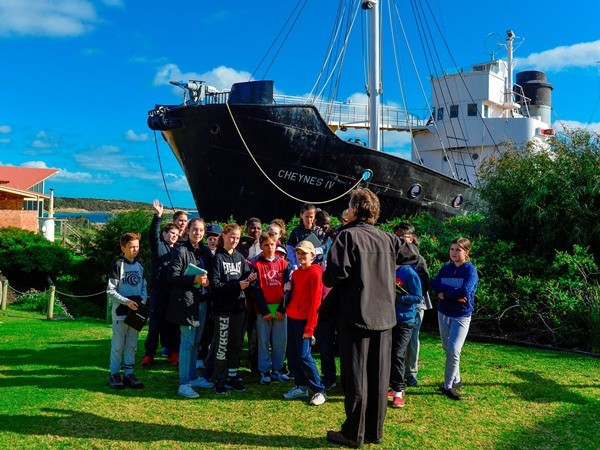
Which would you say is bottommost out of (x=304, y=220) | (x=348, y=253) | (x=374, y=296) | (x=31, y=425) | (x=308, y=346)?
(x=31, y=425)

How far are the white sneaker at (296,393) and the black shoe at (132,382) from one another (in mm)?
1441

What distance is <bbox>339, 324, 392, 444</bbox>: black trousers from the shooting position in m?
3.82

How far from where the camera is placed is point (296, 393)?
16.4ft

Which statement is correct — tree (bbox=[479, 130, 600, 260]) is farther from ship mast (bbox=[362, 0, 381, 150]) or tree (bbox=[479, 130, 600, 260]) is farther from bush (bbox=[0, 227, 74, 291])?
bush (bbox=[0, 227, 74, 291])

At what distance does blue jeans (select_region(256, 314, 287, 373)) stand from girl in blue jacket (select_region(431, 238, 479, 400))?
1.59m

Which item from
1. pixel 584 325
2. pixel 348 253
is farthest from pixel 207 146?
pixel 348 253

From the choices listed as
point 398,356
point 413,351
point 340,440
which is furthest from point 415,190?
point 340,440

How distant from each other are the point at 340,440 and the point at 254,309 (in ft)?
6.76

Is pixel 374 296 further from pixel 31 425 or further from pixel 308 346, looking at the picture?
pixel 31 425

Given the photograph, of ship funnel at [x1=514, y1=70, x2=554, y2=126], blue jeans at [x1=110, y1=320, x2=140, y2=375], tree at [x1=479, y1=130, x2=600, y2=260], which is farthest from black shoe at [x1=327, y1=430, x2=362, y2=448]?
ship funnel at [x1=514, y1=70, x2=554, y2=126]

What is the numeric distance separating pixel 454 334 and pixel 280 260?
185cm

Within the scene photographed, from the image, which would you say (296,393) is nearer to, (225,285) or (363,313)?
(225,285)

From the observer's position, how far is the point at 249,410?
470 cm

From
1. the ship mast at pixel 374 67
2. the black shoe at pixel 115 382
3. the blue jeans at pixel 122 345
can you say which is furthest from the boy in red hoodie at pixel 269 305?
the ship mast at pixel 374 67
